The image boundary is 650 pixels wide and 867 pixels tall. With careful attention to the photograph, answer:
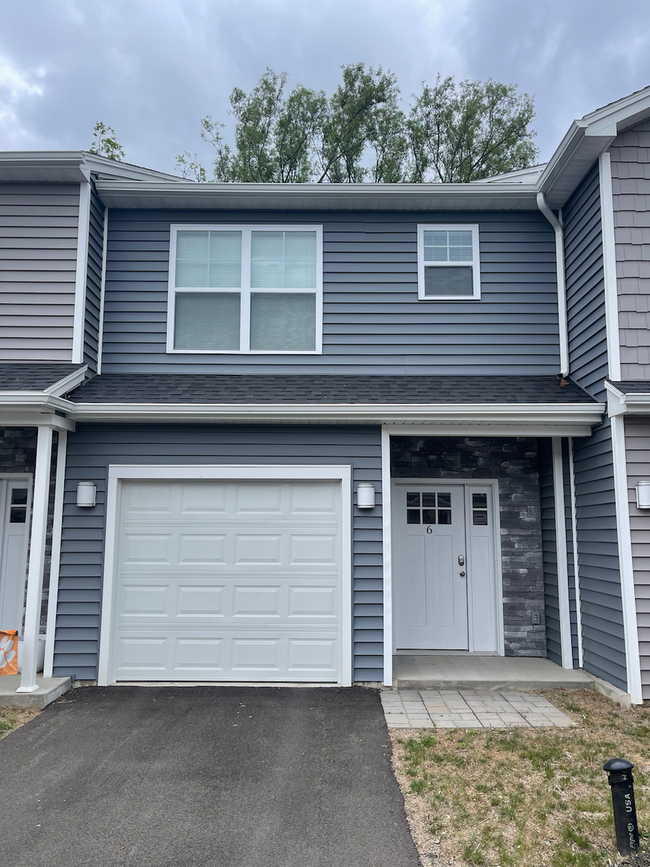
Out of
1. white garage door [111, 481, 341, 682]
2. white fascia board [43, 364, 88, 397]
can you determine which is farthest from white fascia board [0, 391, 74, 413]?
white garage door [111, 481, 341, 682]

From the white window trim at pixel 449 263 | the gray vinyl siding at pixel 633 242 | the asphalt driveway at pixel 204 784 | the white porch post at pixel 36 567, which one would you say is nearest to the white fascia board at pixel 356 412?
the white porch post at pixel 36 567

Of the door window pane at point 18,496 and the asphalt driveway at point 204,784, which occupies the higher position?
the door window pane at point 18,496

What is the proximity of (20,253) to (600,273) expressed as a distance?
5.76 metres

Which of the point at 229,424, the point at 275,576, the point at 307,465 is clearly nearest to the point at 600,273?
the point at 307,465

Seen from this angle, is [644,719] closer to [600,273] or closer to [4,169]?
[600,273]

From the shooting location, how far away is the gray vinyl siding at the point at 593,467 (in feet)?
17.0

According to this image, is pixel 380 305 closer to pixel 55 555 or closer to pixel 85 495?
pixel 85 495

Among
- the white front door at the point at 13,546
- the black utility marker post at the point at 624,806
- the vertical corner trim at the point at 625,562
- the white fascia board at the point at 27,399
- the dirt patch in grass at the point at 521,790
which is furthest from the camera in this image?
the white front door at the point at 13,546

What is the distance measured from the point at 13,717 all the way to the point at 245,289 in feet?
14.9

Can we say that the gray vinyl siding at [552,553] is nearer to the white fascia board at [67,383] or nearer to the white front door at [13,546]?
the white fascia board at [67,383]

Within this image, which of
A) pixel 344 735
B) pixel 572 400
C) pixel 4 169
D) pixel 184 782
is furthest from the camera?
pixel 4 169

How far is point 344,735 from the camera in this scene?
4.35 metres

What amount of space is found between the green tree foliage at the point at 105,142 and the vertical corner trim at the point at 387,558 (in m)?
12.6

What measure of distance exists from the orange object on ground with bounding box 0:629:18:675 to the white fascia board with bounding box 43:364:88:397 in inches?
87.6
